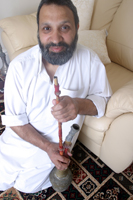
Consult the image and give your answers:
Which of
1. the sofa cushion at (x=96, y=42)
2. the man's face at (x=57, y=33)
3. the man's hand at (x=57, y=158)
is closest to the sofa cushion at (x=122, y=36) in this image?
the sofa cushion at (x=96, y=42)

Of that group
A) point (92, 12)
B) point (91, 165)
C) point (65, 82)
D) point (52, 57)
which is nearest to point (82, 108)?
point (65, 82)

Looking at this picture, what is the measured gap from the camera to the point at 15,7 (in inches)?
73.5

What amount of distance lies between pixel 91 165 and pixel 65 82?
2.53 feet

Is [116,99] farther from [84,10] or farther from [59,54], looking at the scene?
[84,10]

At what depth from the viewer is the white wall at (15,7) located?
5.88 feet

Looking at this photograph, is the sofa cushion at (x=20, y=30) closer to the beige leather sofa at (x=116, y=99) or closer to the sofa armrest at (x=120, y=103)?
the beige leather sofa at (x=116, y=99)

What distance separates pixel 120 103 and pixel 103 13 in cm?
115

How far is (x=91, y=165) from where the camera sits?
1.30m

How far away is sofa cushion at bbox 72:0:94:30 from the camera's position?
5.08 ft

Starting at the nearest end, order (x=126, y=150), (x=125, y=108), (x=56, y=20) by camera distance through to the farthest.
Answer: (x=56, y=20) → (x=125, y=108) → (x=126, y=150)

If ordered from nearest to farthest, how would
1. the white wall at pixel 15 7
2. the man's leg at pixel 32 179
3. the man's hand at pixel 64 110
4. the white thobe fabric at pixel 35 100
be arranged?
the man's hand at pixel 64 110, the white thobe fabric at pixel 35 100, the man's leg at pixel 32 179, the white wall at pixel 15 7

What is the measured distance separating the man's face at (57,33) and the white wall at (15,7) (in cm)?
128

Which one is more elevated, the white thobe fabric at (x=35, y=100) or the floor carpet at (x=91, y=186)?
the white thobe fabric at (x=35, y=100)

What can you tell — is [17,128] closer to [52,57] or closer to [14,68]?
[14,68]
